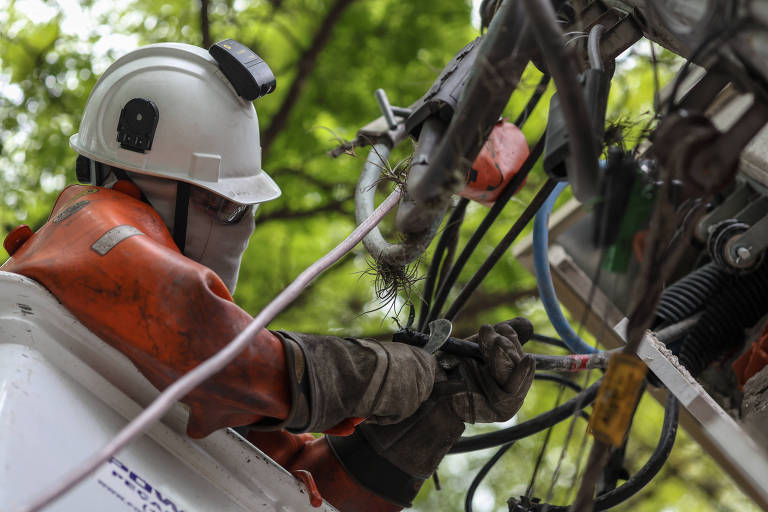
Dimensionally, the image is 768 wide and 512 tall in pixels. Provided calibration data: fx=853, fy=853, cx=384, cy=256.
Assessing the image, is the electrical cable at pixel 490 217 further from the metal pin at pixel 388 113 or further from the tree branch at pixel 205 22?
the tree branch at pixel 205 22

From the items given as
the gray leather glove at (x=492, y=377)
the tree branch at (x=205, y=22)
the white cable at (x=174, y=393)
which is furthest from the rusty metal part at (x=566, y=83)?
the tree branch at (x=205, y=22)

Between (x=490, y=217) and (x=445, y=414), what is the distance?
0.78 meters

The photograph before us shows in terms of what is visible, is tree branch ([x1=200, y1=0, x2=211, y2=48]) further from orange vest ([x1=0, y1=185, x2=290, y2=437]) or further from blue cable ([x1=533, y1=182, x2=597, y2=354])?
Answer: orange vest ([x1=0, y1=185, x2=290, y2=437])

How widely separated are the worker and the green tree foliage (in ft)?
11.0

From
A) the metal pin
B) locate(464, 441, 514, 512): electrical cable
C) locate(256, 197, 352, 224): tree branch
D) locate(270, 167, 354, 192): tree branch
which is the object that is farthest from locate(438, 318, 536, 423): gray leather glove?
locate(256, 197, 352, 224): tree branch

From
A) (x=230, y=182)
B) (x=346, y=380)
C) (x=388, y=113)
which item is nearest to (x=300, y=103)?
(x=388, y=113)

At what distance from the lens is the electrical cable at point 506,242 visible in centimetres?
269

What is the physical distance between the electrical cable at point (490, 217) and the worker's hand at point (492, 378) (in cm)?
59

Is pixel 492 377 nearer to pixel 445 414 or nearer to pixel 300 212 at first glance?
pixel 445 414

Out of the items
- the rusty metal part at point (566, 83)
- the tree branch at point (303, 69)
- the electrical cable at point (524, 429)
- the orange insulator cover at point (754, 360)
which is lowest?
the orange insulator cover at point (754, 360)

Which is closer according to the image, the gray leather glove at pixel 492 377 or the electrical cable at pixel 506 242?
the gray leather glove at pixel 492 377

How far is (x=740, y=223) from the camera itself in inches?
126

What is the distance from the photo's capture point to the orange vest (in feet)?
6.68

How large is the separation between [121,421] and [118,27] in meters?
5.02
